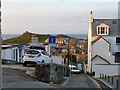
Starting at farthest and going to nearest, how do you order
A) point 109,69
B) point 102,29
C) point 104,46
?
point 102,29
point 104,46
point 109,69

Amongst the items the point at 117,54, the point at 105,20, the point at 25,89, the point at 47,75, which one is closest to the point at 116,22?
the point at 105,20

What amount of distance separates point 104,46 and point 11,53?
22246mm

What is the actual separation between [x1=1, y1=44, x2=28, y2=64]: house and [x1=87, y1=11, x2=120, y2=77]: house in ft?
45.7

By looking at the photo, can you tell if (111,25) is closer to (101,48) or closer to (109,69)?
(101,48)

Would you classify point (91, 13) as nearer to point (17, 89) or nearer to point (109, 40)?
point (109, 40)

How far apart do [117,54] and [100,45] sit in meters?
3.45

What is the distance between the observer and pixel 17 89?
1043 cm

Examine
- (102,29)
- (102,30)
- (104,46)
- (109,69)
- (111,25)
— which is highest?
(111,25)

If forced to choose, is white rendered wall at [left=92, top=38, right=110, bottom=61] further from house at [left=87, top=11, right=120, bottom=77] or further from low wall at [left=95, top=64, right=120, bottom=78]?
low wall at [left=95, top=64, right=120, bottom=78]

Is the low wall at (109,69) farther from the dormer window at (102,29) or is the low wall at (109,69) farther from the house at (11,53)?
the house at (11,53)

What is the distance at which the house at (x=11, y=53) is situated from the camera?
22294mm

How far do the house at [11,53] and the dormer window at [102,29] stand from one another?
69.2 feet

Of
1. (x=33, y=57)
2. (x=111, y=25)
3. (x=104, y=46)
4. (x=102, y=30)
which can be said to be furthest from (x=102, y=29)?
(x=33, y=57)

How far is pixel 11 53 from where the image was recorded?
81.0 feet
